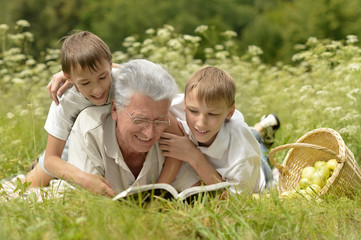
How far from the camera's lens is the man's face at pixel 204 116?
133 inches

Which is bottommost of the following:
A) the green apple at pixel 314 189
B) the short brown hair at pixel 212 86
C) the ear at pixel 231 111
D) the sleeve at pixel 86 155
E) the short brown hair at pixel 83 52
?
the green apple at pixel 314 189

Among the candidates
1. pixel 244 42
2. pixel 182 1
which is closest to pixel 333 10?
pixel 244 42

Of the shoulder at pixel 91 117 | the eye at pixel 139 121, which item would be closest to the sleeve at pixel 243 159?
the eye at pixel 139 121

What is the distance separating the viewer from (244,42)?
3231cm

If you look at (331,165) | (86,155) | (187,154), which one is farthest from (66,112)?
(331,165)

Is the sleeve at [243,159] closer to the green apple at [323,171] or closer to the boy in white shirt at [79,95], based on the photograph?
the boy in white shirt at [79,95]

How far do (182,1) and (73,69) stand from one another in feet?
121

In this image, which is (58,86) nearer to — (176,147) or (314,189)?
(176,147)

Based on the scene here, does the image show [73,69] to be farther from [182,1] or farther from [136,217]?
[182,1]

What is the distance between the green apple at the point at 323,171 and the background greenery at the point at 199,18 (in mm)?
21123

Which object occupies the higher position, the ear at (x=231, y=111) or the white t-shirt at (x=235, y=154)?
the ear at (x=231, y=111)

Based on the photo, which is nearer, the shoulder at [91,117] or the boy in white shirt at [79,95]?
the boy in white shirt at [79,95]

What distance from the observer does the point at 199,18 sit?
39.3 metres

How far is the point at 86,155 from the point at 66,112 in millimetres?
413
